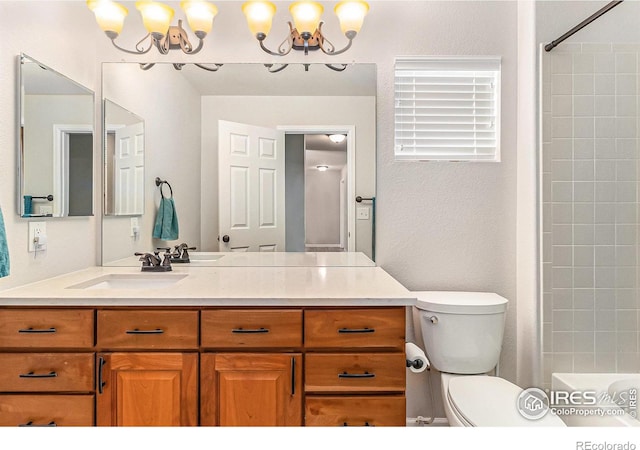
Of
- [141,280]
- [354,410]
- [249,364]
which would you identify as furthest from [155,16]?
[354,410]

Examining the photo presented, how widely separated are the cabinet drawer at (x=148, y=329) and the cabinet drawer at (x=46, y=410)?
0.22 metres

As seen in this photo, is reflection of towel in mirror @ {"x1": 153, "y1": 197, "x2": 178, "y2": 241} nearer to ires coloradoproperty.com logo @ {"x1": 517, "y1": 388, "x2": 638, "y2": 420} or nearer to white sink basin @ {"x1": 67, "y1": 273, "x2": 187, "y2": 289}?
white sink basin @ {"x1": 67, "y1": 273, "x2": 187, "y2": 289}

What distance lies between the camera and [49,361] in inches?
54.9

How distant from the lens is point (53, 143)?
1.75 metres

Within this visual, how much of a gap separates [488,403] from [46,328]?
1.60 m

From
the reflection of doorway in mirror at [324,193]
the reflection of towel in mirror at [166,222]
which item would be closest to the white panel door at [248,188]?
the reflection of doorway in mirror at [324,193]

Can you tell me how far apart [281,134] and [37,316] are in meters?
1.30

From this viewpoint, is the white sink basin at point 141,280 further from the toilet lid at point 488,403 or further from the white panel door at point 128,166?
the toilet lid at point 488,403

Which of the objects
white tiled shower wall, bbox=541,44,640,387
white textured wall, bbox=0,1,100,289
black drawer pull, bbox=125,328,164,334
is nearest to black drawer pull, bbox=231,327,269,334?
black drawer pull, bbox=125,328,164,334

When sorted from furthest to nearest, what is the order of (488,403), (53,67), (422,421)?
(422,421), (53,67), (488,403)

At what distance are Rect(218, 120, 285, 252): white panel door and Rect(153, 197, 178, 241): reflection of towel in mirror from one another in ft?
0.79

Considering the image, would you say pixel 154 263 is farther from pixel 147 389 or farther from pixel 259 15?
pixel 259 15

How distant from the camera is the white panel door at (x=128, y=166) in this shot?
81.7 inches
